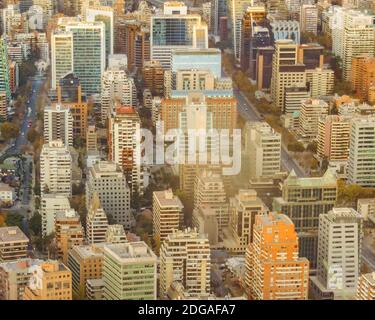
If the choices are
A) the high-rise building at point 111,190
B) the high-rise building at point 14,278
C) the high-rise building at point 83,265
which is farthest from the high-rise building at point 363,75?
the high-rise building at point 14,278

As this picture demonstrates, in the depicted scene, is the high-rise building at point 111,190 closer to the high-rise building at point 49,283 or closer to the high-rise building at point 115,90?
the high-rise building at point 49,283

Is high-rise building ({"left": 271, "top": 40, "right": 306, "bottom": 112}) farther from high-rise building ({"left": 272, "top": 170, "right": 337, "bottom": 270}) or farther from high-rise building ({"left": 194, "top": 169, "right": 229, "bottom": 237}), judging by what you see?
high-rise building ({"left": 272, "top": 170, "right": 337, "bottom": 270})

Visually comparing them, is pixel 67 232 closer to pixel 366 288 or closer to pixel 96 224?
pixel 96 224

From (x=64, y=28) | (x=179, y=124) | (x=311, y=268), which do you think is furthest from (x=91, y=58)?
(x=311, y=268)

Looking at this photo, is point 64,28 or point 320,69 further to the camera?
point 64,28

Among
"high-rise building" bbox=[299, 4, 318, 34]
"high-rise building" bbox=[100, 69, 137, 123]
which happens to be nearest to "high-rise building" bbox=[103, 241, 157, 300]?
"high-rise building" bbox=[100, 69, 137, 123]

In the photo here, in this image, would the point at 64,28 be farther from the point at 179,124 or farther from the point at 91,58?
the point at 179,124

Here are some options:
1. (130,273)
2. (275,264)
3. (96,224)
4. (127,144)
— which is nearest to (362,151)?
(127,144)
